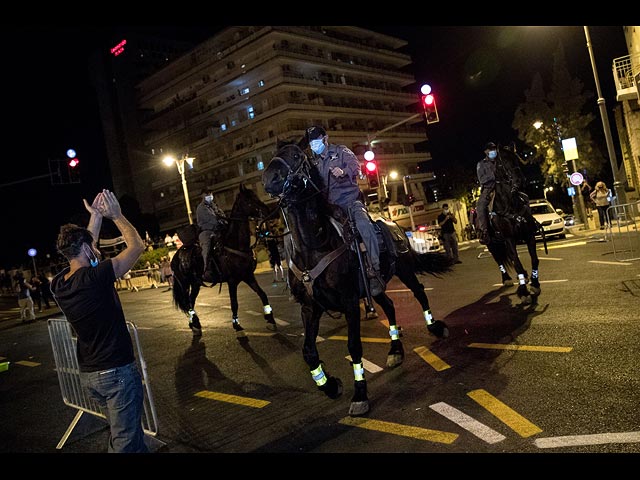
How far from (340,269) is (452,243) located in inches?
527

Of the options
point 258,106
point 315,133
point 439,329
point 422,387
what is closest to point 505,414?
point 422,387

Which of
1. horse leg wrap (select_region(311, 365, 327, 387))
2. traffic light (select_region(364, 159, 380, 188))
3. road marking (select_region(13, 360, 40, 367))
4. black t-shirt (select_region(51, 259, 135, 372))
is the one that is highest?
traffic light (select_region(364, 159, 380, 188))

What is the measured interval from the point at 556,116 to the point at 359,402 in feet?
132

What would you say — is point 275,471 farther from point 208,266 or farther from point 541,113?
point 541,113

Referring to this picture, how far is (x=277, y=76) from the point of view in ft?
177

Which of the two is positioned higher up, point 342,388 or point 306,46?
point 306,46

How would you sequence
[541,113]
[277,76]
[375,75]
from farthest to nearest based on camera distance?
[375,75] < [277,76] < [541,113]

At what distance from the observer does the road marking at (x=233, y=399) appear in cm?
577

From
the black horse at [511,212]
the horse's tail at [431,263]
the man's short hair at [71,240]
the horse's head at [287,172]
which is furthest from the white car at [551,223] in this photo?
the man's short hair at [71,240]

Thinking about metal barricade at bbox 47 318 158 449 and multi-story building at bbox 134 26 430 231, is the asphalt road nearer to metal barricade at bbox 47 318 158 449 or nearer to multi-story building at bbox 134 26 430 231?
metal barricade at bbox 47 318 158 449

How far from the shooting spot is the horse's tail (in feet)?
26.2

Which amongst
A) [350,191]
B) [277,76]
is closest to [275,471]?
[350,191]

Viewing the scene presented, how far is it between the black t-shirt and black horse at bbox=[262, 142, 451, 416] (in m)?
1.87

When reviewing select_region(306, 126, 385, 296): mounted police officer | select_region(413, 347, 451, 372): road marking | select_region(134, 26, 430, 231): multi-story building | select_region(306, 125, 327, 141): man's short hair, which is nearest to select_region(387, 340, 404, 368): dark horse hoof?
select_region(413, 347, 451, 372): road marking
